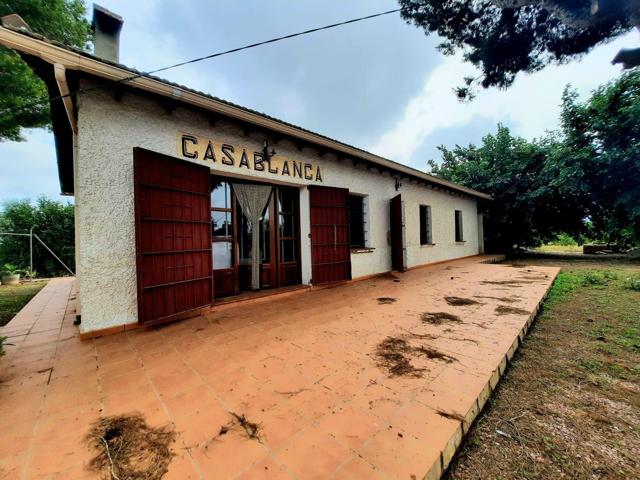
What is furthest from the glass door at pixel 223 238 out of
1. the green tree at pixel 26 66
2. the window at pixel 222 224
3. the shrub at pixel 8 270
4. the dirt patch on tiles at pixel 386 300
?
the shrub at pixel 8 270

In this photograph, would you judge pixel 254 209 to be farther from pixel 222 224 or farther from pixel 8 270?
pixel 8 270

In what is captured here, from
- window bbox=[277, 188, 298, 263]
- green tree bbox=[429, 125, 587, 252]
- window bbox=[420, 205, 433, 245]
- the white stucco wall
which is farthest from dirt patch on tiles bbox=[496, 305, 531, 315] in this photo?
green tree bbox=[429, 125, 587, 252]

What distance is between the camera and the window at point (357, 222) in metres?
6.34

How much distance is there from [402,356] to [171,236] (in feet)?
9.99

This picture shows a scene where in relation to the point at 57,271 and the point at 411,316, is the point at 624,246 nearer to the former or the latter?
the point at 411,316

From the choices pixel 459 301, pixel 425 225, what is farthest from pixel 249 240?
pixel 425 225

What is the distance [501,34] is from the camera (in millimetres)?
4562

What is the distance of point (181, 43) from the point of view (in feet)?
27.8

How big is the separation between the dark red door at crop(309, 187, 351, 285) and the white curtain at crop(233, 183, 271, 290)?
3.23 feet

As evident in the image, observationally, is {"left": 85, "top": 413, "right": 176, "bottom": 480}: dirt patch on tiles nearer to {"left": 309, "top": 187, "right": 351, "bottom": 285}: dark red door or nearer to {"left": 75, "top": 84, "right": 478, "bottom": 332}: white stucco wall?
{"left": 75, "top": 84, "right": 478, "bottom": 332}: white stucco wall

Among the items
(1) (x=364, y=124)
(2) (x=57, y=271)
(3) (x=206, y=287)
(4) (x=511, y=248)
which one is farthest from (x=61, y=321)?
(4) (x=511, y=248)

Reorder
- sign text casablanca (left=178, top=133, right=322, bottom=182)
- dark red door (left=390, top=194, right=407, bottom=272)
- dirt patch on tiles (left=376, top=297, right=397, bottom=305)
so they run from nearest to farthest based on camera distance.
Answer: sign text casablanca (left=178, top=133, right=322, bottom=182) → dirt patch on tiles (left=376, top=297, right=397, bottom=305) → dark red door (left=390, top=194, right=407, bottom=272)

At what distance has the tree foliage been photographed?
855 cm

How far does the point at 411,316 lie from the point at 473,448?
1914mm
